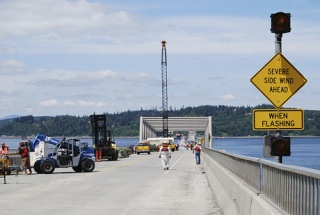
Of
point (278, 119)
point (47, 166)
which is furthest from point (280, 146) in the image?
point (47, 166)

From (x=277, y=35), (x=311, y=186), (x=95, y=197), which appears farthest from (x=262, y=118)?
(x=95, y=197)

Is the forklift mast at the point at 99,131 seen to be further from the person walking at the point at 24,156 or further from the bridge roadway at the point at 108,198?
the bridge roadway at the point at 108,198

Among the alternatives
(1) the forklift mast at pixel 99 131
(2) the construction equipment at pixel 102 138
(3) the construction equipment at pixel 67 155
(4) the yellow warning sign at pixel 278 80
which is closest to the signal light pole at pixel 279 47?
(4) the yellow warning sign at pixel 278 80

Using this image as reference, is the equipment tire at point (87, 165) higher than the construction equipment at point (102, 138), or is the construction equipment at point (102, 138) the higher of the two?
the construction equipment at point (102, 138)

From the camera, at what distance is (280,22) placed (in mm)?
13531

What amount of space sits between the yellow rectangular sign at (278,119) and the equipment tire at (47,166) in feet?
83.9

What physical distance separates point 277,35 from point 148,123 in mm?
172110

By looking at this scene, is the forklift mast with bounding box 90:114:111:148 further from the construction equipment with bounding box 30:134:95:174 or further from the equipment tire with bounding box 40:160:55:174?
the equipment tire with bounding box 40:160:55:174

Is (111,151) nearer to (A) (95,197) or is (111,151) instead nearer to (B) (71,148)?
(B) (71,148)

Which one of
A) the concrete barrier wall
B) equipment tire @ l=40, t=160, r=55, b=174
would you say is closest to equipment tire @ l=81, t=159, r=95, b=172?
equipment tire @ l=40, t=160, r=55, b=174

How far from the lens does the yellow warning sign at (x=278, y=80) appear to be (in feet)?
43.7

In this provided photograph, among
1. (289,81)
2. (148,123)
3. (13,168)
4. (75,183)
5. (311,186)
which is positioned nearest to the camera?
(311,186)

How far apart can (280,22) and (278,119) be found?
183 centimetres

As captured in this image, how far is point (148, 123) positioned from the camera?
18550 centimetres
